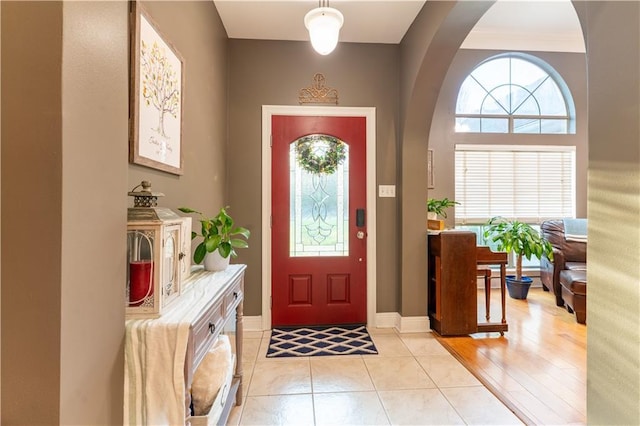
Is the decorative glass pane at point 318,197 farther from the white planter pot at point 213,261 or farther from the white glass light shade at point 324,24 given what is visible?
the white planter pot at point 213,261

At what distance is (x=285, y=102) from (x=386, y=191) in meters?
1.29

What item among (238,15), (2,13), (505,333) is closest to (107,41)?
(2,13)

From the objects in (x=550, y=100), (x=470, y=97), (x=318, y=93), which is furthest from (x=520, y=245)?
(x=318, y=93)

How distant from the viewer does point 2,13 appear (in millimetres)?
694

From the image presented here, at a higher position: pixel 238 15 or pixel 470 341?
pixel 238 15

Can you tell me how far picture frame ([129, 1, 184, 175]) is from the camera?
1.29 metres

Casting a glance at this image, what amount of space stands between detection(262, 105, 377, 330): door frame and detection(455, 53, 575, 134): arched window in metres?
1.90

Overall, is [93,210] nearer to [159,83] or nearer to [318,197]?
[159,83]

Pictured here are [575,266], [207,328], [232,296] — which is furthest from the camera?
[575,266]

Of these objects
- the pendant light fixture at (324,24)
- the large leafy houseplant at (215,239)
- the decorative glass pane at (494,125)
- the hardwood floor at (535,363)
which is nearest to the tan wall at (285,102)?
the hardwood floor at (535,363)

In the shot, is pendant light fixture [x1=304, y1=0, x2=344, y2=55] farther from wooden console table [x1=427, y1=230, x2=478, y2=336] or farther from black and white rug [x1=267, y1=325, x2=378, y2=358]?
black and white rug [x1=267, y1=325, x2=378, y2=358]

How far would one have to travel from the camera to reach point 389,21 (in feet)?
9.02

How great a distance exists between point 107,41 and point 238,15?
2.16 m

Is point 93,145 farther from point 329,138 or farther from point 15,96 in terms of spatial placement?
point 329,138
